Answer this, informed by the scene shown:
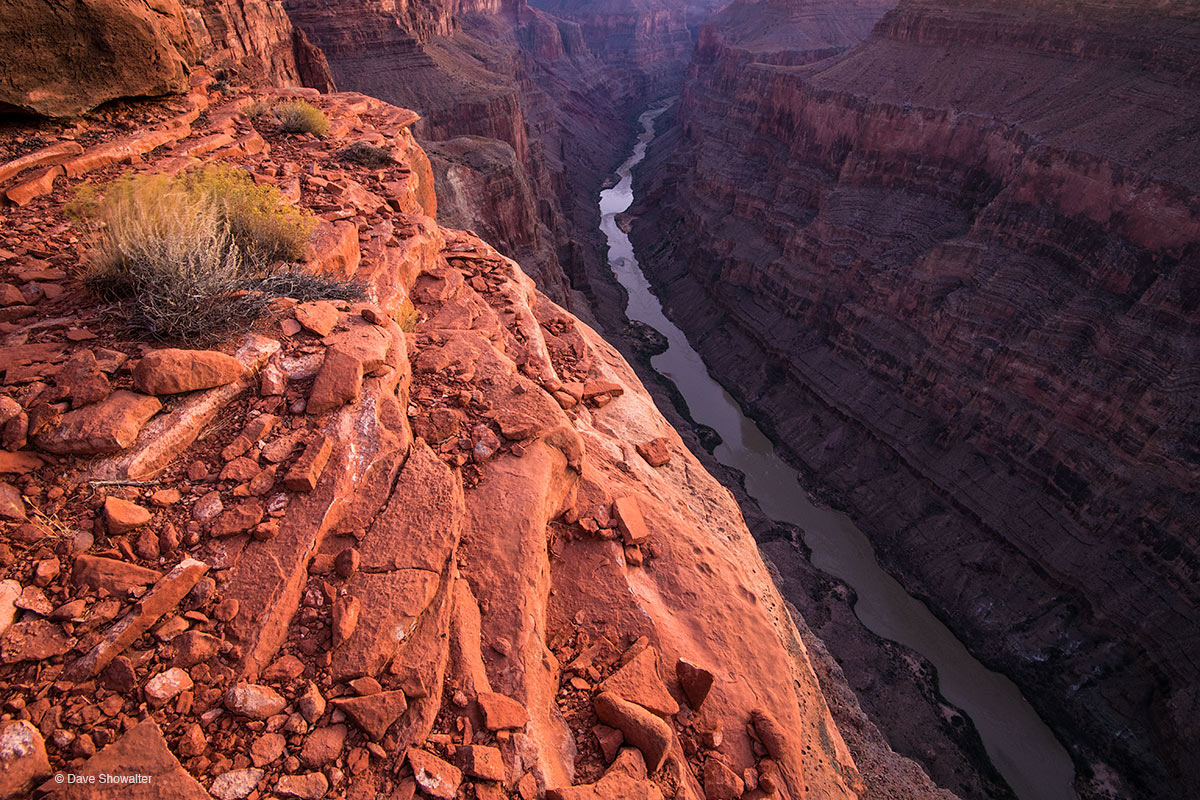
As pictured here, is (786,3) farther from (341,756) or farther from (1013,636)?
(341,756)

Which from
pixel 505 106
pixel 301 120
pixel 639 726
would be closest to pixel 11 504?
pixel 639 726

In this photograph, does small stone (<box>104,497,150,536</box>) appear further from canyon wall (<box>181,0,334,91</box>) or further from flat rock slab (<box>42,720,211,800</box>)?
canyon wall (<box>181,0,334,91</box>)

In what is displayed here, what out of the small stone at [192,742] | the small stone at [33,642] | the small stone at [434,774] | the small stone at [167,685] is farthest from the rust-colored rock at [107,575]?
the small stone at [434,774]

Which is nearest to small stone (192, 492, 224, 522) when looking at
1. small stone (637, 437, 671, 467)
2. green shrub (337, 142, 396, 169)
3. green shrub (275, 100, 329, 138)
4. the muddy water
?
small stone (637, 437, 671, 467)

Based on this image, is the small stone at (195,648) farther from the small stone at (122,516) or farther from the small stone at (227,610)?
the small stone at (122,516)

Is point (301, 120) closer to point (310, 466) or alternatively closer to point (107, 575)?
point (310, 466)

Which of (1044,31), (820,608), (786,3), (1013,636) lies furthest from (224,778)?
(786,3)

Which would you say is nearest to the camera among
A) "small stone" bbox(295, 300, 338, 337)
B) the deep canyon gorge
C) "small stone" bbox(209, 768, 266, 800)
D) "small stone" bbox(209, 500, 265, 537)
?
"small stone" bbox(209, 768, 266, 800)
